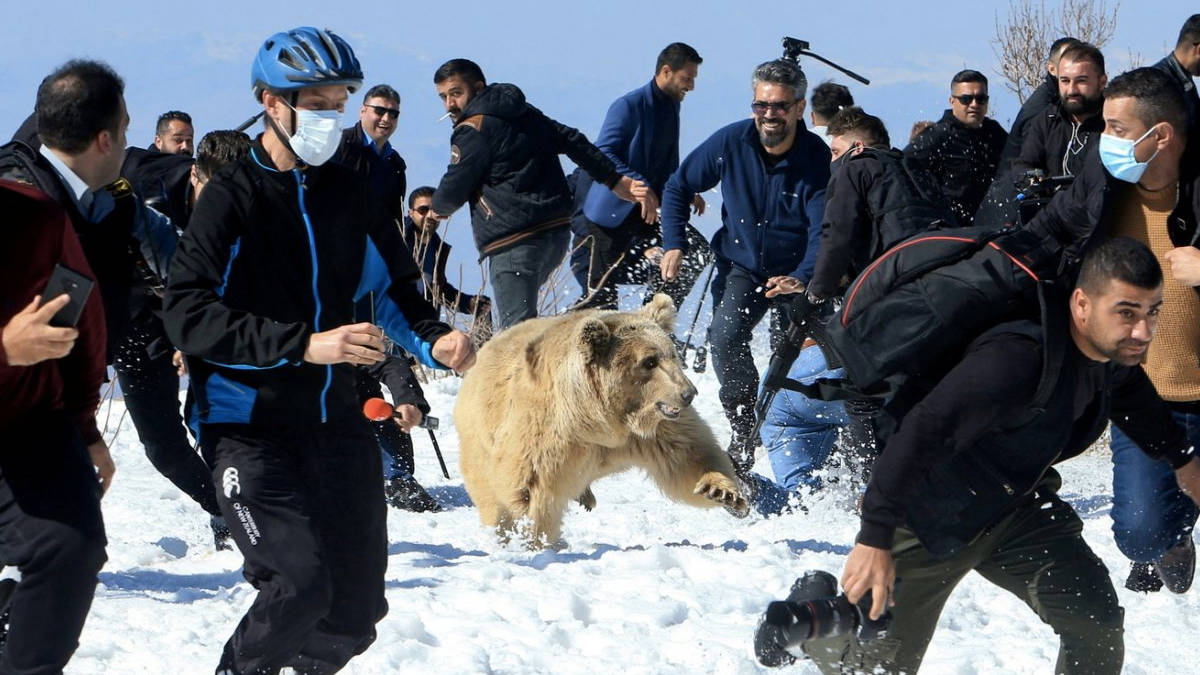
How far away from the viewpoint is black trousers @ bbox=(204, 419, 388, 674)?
12.8 feet

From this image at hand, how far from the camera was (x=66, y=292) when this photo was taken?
3490 mm

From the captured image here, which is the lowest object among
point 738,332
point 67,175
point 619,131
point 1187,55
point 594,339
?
point 594,339

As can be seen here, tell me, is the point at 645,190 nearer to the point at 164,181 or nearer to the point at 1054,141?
the point at 1054,141

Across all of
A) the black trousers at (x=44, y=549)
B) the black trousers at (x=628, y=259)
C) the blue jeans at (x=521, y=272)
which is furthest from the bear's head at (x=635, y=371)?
the black trousers at (x=44, y=549)

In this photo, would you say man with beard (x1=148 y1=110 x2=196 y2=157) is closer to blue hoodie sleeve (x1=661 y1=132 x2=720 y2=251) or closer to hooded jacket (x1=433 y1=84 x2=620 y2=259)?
hooded jacket (x1=433 y1=84 x2=620 y2=259)

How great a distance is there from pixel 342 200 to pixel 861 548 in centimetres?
182

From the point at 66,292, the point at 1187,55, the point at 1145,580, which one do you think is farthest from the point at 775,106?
the point at 66,292

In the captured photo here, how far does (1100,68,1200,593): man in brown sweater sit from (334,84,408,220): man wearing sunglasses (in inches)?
182

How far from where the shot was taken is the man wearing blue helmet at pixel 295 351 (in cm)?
390

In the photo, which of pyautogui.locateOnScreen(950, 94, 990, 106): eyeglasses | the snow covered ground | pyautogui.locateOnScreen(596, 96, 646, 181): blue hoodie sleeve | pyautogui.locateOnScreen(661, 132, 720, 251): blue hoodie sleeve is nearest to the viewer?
the snow covered ground

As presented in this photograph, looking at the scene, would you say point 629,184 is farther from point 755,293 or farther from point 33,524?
point 33,524

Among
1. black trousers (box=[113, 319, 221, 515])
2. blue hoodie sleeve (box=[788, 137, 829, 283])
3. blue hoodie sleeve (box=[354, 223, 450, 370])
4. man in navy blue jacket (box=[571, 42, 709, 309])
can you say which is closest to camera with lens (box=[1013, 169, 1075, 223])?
blue hoodie sleeve (box=[788, 137, 829, 283])

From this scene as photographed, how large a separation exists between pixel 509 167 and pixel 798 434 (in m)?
2.54

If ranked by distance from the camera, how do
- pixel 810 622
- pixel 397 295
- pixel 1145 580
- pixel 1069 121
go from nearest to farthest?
pixel 810 622 < pixel 397 295 < pixel 1145 580 < pixel 1069 121
